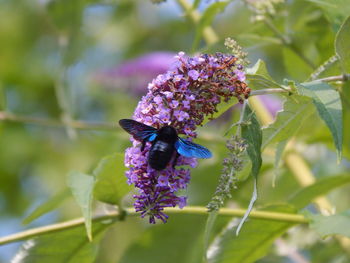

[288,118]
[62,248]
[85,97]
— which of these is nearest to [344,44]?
[288,118]

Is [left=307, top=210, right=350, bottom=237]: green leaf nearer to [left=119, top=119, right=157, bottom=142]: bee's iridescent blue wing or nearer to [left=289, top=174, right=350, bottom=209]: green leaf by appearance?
[left=289, top=174, right=350, bottom=209]: green leaf

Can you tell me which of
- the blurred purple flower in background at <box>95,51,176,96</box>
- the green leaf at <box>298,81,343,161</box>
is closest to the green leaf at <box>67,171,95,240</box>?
the green leaf at <box>298,81,343,161</box>

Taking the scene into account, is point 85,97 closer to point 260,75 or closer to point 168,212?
point 168,212

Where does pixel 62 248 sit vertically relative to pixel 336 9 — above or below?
below

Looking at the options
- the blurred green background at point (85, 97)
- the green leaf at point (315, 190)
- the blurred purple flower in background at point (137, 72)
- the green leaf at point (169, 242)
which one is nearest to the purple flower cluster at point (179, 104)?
the green leaf at point (315, 190)

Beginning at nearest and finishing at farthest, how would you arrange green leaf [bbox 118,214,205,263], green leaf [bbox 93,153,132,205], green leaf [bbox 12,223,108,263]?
1. green leaf [bbox 93,153,132,205]
2. green leaf [bbox 12,223,108,263]
3. green leaf [bbox 118,214,205,263]

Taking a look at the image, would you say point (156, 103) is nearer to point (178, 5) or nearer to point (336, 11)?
point (336, 11)

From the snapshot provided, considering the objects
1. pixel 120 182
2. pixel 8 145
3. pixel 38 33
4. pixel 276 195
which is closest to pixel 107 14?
pixel 38 33
